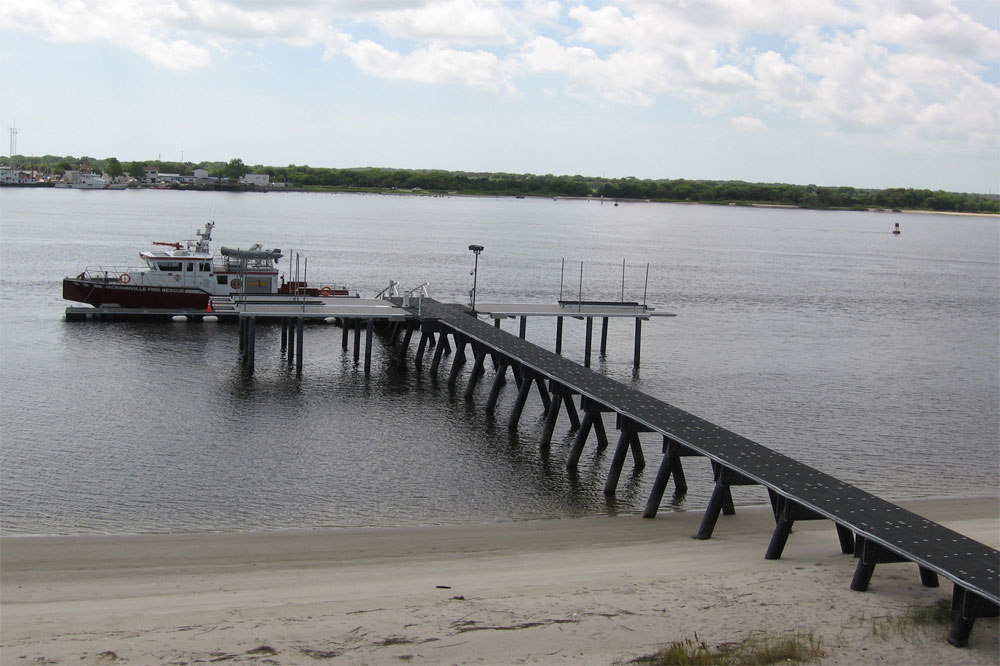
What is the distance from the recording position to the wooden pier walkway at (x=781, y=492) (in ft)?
48.2

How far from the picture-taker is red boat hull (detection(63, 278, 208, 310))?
48.1 metres

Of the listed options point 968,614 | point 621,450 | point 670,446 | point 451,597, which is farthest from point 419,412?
point 968,614

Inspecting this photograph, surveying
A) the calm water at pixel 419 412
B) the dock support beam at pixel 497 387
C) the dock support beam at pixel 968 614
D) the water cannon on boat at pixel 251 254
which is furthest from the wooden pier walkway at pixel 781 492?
the water cannon on boat at pixel 251 254

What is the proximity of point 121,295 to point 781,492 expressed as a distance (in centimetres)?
3844

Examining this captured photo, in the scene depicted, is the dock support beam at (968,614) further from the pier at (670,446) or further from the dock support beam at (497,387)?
the dock support beam at (497,387)

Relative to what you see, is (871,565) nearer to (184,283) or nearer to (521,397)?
(521,397)

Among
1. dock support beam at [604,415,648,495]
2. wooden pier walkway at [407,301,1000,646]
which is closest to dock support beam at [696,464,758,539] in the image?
wooden pier walkway at [407,301,1000,646]

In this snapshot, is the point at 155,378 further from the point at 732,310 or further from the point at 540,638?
the point at 732,310

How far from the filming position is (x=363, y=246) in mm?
108875

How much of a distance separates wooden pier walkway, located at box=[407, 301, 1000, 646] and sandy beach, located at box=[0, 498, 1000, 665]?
1.59ft

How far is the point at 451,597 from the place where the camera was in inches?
613

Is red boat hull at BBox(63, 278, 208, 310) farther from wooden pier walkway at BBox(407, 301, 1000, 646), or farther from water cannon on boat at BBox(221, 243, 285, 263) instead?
wooden pier walkway at BBox(407, 301, 1000, 646)

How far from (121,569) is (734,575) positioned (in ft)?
34.4

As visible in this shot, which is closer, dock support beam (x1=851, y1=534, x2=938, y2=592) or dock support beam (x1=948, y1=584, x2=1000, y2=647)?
dock support beam (x1=948, y1=584, x2=1000, y2=647)
